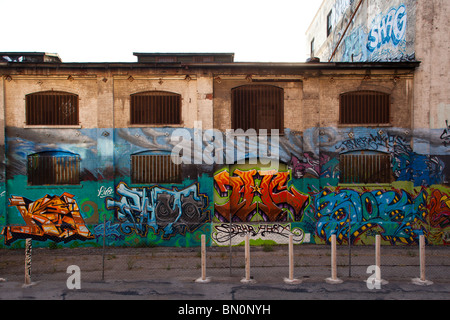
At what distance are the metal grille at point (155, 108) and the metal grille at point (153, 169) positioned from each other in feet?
4.90

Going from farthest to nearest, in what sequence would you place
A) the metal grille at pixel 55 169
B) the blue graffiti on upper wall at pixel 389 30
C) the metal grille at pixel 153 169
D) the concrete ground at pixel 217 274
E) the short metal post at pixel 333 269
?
the blue graffiti on upper wall at pixel 389 30 → the metal grille at pixel 153 169 → the metal grille at pixel 55 169 → the short metal post at pixel 333 269 → the concrete ground at pixel 217 274

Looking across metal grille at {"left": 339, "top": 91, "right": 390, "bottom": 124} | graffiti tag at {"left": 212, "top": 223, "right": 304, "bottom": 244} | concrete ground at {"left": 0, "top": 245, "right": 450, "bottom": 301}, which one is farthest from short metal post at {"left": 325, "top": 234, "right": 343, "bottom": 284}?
metal grille at {"left": 339, "top": 91, "right": 390, "bottom": 124}

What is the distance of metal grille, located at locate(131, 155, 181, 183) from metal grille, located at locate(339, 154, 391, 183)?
22.8 ft

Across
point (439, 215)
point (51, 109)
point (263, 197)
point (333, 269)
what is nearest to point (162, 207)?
point (263, 197)

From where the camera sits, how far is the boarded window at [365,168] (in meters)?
13.4

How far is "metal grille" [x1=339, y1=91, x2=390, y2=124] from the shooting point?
44.2 ft

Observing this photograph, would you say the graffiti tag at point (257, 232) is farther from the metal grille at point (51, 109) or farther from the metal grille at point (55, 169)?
the metal grille at point (51, 109)

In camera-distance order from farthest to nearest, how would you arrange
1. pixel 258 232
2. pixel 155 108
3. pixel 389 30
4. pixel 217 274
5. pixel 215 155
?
1. pixel 389 30
2. pixel 155 108
3. pixel 215 155
4. pixel 258 232
5. pixel 217 274

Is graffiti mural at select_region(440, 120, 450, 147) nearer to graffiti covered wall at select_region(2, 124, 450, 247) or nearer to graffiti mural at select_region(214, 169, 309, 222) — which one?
graffiti covered wall at select_region(2, 124, 450, 247)

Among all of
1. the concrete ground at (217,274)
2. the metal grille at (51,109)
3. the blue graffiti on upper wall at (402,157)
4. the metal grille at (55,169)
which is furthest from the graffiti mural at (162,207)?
the blue graffiti on upper wall at (402,157)

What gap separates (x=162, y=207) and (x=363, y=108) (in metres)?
9.21

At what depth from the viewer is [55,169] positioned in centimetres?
1316

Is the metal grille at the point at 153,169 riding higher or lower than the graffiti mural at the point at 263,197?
higher

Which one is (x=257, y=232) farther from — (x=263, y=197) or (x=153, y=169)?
(x=153, y=169)
